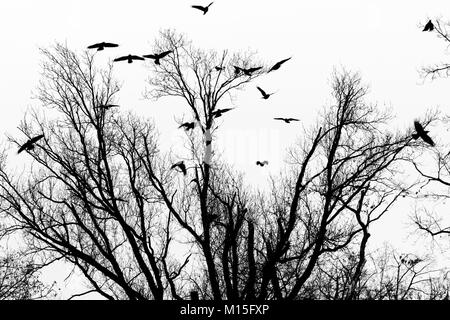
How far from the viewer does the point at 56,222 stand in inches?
651

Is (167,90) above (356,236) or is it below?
above

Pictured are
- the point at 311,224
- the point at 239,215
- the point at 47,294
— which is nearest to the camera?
the point at 239,215

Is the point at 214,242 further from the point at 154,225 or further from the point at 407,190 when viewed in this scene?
the point at 407,190

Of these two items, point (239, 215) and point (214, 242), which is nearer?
point (239, 215)

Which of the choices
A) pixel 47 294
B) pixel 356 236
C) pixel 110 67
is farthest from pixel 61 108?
pixel 356 236

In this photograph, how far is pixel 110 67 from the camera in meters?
18.5

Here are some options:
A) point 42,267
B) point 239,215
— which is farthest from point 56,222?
point 239,215

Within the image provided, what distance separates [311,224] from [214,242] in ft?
11.4

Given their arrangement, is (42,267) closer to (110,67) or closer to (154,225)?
(154,225)
